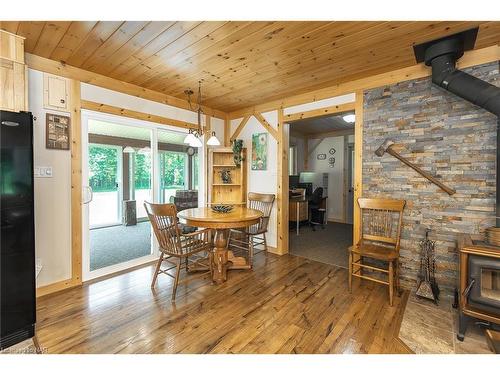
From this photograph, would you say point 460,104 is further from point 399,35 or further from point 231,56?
point 231,56

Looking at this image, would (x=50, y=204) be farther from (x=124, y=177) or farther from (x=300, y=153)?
(x=300, y=153)

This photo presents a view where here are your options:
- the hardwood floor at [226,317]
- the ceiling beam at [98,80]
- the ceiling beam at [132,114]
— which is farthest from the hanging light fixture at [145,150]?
the hardwood floor at [226,317]

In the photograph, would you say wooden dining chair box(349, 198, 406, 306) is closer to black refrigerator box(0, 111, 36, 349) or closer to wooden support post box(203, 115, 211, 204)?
wooden support post box(203, 115, 211, 204)

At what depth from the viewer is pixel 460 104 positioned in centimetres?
233

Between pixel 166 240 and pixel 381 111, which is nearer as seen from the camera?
pixel 166 240

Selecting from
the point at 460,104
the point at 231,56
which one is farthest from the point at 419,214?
the point at 231,56

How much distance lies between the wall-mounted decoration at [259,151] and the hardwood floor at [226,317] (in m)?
1.89

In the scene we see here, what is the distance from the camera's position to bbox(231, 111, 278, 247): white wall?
391 cm

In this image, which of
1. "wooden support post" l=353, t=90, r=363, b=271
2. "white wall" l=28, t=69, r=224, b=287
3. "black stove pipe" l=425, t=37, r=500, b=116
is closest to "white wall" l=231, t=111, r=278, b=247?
"wooden support post" l=353, t=90, r=363, b=271

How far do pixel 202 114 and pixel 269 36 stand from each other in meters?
2.28

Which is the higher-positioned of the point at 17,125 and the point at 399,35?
the point at 399,35

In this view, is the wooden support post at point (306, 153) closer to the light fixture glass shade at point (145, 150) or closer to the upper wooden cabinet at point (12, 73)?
the light fixture glass shade at point (145, 150)

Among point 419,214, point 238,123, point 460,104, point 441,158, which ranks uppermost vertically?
point 238,123

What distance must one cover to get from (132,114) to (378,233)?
3482 mm
